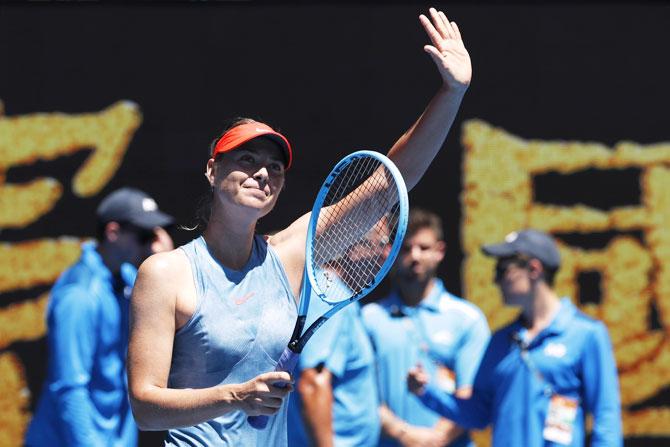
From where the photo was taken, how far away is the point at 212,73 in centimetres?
668

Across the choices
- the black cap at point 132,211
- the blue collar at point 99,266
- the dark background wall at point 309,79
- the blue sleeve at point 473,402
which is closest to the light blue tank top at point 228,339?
the blue sleeve at point 473,402

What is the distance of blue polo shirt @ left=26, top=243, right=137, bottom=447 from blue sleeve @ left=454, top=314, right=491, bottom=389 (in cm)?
145

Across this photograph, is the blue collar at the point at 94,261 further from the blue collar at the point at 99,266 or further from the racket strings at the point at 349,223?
the racket strings at the point at 349,223

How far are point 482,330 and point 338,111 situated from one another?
54.0 inches

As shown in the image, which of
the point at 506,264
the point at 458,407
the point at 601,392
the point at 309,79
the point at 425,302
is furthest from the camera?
the point at 309,79

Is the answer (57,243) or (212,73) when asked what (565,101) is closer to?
(212,73)

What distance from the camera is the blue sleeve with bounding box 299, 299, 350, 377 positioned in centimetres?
542

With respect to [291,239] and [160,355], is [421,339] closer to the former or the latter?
[291,239]

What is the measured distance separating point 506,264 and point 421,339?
0.57 metres

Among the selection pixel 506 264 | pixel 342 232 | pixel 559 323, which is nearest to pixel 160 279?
pixel 342 232

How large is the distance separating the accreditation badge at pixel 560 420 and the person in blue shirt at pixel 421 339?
0.51 metres

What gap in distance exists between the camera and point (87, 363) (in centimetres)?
562

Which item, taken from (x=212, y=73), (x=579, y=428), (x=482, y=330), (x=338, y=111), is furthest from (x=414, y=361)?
(x=212, y=73)

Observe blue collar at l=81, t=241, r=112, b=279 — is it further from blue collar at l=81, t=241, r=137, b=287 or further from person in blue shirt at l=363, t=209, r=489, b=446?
person in blue shirt at l=363, t=209, r=489, b=446
